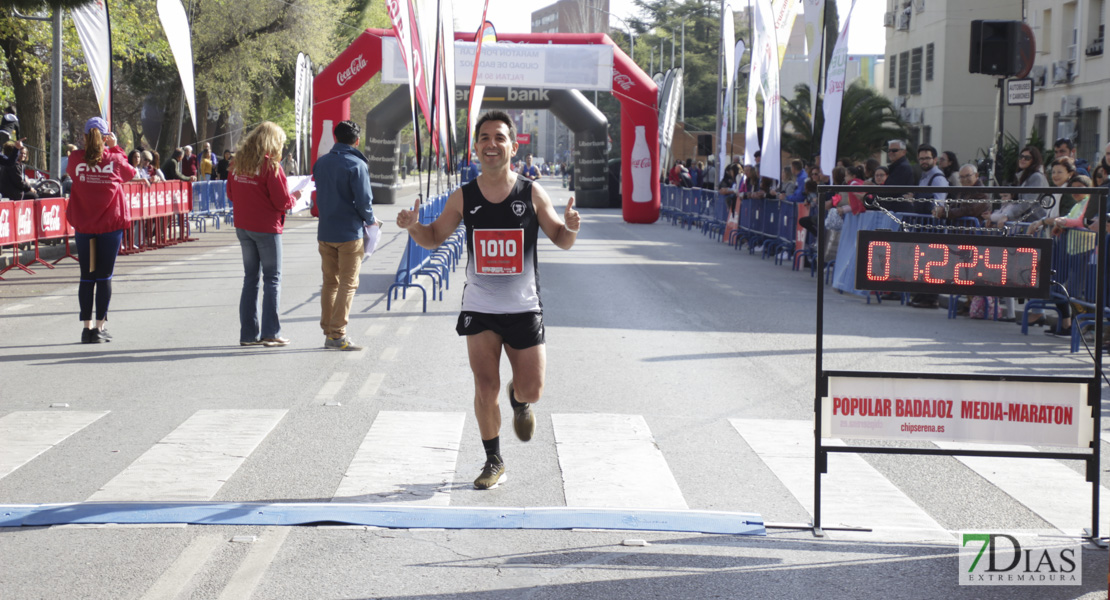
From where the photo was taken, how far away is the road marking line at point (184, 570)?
14.4ft

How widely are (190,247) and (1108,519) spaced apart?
1984cm

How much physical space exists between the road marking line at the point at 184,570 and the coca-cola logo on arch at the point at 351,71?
87.4 ft

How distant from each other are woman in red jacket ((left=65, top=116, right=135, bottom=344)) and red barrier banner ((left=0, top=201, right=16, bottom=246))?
5793 millimetres

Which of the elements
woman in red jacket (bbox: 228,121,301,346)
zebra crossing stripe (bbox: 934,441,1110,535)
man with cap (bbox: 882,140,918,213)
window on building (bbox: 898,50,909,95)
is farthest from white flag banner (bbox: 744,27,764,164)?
window on building (bbox: 898,50,909,95)

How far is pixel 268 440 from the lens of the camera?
22.8 ft

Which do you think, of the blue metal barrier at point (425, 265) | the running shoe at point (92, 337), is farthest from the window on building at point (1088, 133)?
the running shoe at point (92, 337)

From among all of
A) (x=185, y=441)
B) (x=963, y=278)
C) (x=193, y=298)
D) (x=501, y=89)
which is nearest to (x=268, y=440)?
(x=185, y=441)

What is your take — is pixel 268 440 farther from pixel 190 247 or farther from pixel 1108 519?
pixel 190 247

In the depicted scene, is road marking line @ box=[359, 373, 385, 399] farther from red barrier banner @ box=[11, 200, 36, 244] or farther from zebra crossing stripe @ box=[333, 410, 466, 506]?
red barrier banner @ box=[11, 200, 36, 244]

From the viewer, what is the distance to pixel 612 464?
6.49 metres

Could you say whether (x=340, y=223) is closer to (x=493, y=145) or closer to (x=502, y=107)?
(x=493, y=145)

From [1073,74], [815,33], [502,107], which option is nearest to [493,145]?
[815,33]

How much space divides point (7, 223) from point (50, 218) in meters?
1.57

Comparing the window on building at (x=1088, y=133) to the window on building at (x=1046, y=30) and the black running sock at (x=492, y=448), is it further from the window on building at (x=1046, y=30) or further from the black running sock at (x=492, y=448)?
the black running sock at (x=492, y=448)
